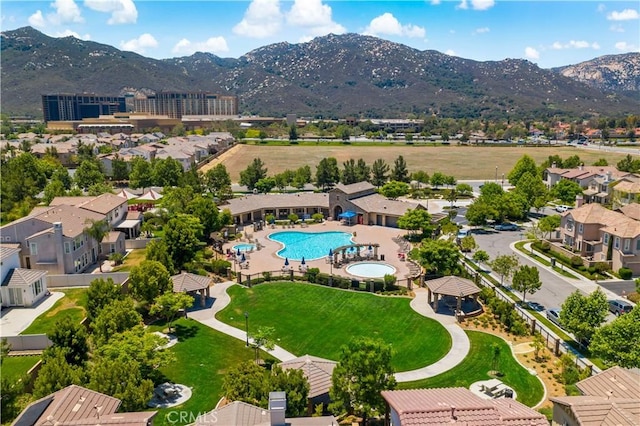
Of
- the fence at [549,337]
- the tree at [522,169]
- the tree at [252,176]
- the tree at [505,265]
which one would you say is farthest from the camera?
the tree at [522,169]

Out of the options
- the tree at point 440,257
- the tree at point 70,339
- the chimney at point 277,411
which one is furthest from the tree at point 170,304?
the tree at point 440,257

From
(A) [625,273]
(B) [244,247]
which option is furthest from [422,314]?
(B) [244,247]

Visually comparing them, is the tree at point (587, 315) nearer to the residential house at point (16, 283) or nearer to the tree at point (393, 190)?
the residential house at point (16, 283)

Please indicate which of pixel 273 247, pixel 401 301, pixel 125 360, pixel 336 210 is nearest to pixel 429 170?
pixel 336 210

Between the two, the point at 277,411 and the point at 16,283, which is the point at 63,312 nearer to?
the point at 16,283

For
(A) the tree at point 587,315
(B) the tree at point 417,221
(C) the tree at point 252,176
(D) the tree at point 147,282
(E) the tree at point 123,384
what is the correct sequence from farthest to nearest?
(C) the tree at point 252,176 < (B) the tree at point 417,221 < (D) the tree at point 147,282 < (A) the tree at point 587,315 < (E) the tree at point 123,384

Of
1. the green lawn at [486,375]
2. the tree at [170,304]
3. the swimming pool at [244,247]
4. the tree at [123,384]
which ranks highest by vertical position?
the tree at [123,384]

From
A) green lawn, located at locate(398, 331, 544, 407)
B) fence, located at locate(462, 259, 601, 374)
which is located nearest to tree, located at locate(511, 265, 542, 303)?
fence, located at locate(462, 259, 601, 374)
